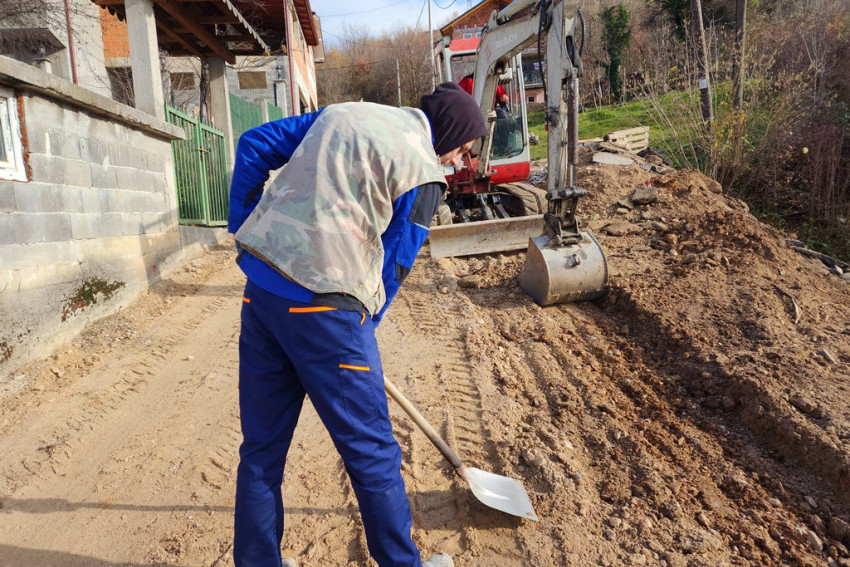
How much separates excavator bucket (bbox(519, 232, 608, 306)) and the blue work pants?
391 cm

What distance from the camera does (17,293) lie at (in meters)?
3.90

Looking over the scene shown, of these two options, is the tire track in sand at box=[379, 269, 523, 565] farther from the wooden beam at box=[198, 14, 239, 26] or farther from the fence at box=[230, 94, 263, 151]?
the fence at box=[230, 94, 263, 151]

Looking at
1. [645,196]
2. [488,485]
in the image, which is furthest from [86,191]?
[645,196]

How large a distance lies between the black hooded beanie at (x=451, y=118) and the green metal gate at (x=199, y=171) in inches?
246

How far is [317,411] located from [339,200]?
0.67 meters

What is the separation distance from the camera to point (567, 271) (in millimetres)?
5547

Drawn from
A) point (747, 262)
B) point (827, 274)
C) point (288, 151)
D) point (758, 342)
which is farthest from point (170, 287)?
point (827, 274)

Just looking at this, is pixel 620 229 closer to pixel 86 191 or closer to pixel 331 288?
pixel 86 191

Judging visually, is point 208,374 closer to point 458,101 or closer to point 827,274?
point 458,101

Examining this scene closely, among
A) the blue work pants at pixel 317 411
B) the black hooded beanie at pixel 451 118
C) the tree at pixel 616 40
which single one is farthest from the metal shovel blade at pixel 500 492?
the tree at pixel 616 40

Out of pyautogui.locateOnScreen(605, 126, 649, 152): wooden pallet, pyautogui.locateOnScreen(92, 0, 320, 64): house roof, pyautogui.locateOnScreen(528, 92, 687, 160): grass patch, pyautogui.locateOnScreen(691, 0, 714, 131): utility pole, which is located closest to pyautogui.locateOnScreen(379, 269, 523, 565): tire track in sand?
pyautogui.locateOnScreen(92, 0, 320, 64): house roof

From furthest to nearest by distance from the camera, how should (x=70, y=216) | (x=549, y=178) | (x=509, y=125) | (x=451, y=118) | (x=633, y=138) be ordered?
1. (x=633, y=138)
2. (x=509, y=125)
3. (x=549, y=178)
4. (x=70, y=216)
5. (x=451, y=118)

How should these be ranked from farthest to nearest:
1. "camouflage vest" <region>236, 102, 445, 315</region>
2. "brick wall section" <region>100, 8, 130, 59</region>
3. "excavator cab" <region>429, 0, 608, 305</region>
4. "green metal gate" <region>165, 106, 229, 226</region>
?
"brick wall section" <region>100, 8, 130, 59</region>
"green metal gate" <region>165, 106, 229, 226</region>
"excavator cab" <region>429, 0, 608, 305</region>
"camouflage vest" <region>236, 102, 445, 315</region>

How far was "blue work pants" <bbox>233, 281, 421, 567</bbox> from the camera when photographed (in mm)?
1741
